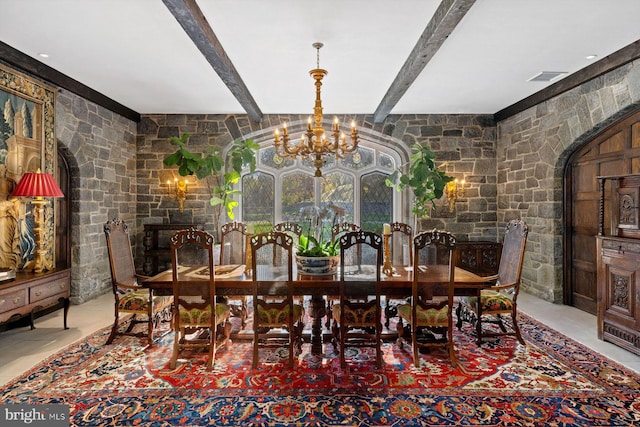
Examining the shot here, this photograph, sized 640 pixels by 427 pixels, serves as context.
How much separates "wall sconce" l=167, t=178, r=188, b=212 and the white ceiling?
4.46 feet

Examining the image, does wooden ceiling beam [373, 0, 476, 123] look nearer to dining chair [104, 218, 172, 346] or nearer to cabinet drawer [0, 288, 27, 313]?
dining chair [104, 218, 172, 346]

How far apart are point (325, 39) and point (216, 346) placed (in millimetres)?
2836

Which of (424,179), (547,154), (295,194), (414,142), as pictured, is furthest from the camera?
(295,194)

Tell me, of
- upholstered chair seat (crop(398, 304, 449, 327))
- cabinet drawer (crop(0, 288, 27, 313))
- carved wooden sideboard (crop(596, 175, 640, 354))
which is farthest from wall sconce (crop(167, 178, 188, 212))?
carved wooden sideboard (crop(596, 175, 640, 354))

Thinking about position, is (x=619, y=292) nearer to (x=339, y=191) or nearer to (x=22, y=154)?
(x=339, y=191)

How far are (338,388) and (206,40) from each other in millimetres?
2861

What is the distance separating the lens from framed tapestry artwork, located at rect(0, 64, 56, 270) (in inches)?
136

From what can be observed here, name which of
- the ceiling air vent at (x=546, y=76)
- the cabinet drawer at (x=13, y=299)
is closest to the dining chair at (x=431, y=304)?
the ceiling air vent at (x=546, y=76)

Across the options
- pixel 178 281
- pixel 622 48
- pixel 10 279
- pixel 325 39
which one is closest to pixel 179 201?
pixel 10 279

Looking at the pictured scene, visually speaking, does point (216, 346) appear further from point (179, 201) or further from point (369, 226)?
point (369, 226)

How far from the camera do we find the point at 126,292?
3.38 metres

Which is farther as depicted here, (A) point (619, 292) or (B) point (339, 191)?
(B) point (339, 191)

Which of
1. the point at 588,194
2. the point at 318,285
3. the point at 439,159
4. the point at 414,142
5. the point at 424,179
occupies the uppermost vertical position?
the point at 414,142

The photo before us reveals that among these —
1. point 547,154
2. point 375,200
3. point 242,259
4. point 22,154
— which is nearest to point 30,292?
point 22,154
